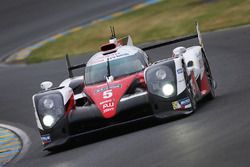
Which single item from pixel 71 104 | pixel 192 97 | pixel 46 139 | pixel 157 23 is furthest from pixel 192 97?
pixel 157 23

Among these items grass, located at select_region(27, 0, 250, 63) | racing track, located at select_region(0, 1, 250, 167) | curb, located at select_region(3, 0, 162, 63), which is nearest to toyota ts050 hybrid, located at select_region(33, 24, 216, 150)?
racing track, located at select_region(0, 1, 250, 167)

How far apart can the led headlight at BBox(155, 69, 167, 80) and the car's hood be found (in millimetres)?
510

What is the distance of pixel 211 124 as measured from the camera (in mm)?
10039

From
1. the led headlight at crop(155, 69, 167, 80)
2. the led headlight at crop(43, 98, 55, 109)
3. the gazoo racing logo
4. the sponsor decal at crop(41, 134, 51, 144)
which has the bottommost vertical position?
the sponsor decal at crop(41, 134, 51, 144)

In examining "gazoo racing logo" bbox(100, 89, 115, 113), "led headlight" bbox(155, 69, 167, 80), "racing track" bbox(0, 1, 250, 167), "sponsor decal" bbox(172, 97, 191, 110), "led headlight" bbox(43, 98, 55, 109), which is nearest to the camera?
"racing track" bbox(0, 1, 250, 167)

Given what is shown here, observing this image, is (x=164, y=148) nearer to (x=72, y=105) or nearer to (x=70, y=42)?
(x=72, y=105)

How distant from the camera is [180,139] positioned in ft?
30.8

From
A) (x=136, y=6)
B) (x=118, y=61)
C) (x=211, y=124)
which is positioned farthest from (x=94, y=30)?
(x=211, y=124)

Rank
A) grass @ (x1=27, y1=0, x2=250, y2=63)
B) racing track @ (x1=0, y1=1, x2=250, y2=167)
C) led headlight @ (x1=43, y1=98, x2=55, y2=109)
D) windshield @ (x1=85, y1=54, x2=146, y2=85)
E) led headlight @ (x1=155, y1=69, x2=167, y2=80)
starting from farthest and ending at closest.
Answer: grass @ (x1=27, y1=0, x2=250, y2=63) < windshield @ (x1=85, y1=54, x2=146, y2=85) < led headlight @ (x1=43, y1=98, x2=55, y2=109) < led headlight @ (x1=155, y1=69, x2=167, y2=80) < racing track @ (x1=0, y1=1, x2=250, y2=167)

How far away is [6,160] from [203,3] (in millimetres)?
15291

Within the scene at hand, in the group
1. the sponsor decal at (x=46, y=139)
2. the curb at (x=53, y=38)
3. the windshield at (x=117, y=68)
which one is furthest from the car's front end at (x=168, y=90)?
the curb at (x=53, y=38)

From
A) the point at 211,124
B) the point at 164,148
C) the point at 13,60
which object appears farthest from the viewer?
the point at 13,60

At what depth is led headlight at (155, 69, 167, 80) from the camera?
11289 millimetres

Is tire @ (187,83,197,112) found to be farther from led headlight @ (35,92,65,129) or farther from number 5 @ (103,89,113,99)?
led headlight @ (35,92,65,129)
